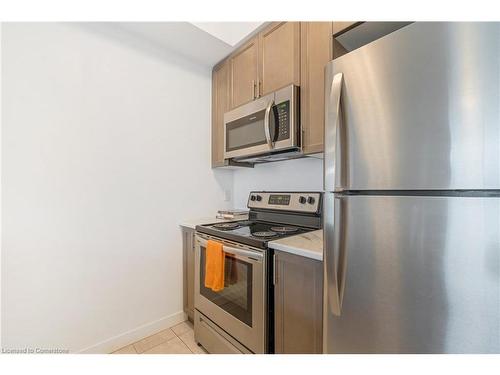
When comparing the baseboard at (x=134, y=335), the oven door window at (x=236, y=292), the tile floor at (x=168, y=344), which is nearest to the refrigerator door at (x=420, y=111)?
the oven door window at (x=236, y=292)

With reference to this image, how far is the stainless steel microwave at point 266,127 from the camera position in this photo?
1458 mm

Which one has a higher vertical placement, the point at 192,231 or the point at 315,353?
the point at 192,231

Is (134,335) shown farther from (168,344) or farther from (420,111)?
(420,111)

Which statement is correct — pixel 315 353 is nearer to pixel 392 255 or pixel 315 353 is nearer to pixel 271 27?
pixel 392 255

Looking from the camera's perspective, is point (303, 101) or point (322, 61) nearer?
point (322, 61)

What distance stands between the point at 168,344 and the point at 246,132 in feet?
5.65

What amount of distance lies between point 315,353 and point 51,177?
179cm

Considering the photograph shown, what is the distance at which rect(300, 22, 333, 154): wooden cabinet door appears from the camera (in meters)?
1.32

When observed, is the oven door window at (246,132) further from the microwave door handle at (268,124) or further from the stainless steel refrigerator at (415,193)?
the stainless steel refrigerator at (415,193)

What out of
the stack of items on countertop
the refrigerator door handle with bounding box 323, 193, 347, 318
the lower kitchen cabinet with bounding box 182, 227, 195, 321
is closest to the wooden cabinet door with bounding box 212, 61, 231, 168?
the stack of items on countertop

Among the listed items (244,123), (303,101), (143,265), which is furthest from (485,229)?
(143,265)

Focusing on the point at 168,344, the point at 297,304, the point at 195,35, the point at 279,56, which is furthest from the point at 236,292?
the point at 195,35

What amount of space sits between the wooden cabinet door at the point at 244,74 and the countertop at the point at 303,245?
1.11 m

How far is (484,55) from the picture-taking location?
0.61 metres
